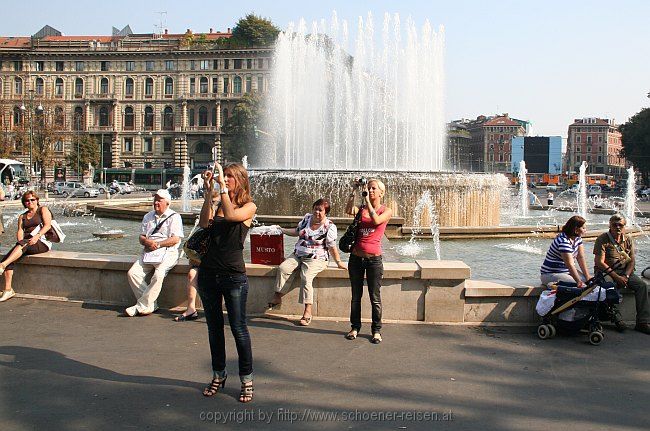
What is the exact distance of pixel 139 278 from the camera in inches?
299

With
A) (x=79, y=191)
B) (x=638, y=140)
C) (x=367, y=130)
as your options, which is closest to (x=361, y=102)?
(x=367, y=130)

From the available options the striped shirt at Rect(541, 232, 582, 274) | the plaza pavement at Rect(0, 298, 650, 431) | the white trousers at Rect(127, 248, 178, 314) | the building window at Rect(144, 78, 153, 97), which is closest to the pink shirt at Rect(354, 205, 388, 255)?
the plaza pavement at Rect(0, 298, 650, 431)

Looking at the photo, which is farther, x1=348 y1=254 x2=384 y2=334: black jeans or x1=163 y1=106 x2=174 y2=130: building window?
x1=163 y1=106 x2=174 y2=130: building window

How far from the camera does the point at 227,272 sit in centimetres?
493

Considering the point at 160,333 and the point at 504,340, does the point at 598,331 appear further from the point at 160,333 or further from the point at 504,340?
the point at 160,333

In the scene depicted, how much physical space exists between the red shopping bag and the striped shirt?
10.1 ft

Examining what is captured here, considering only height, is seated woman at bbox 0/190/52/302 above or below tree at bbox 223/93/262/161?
below

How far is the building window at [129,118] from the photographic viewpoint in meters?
90.9

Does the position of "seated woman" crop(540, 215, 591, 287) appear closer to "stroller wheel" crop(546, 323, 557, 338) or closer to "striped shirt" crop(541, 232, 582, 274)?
"striped shirt" crop(541, 232, 582, 274)

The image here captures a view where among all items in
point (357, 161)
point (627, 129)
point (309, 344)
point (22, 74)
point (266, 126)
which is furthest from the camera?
point (22, 74)

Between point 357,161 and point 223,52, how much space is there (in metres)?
52.8

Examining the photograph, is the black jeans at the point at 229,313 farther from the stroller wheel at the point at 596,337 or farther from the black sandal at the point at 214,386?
the stroller wheel at the point at 596,337

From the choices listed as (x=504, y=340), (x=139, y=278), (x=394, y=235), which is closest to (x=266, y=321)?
(x=139, y=278)

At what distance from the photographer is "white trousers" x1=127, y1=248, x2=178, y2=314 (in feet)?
24.6
